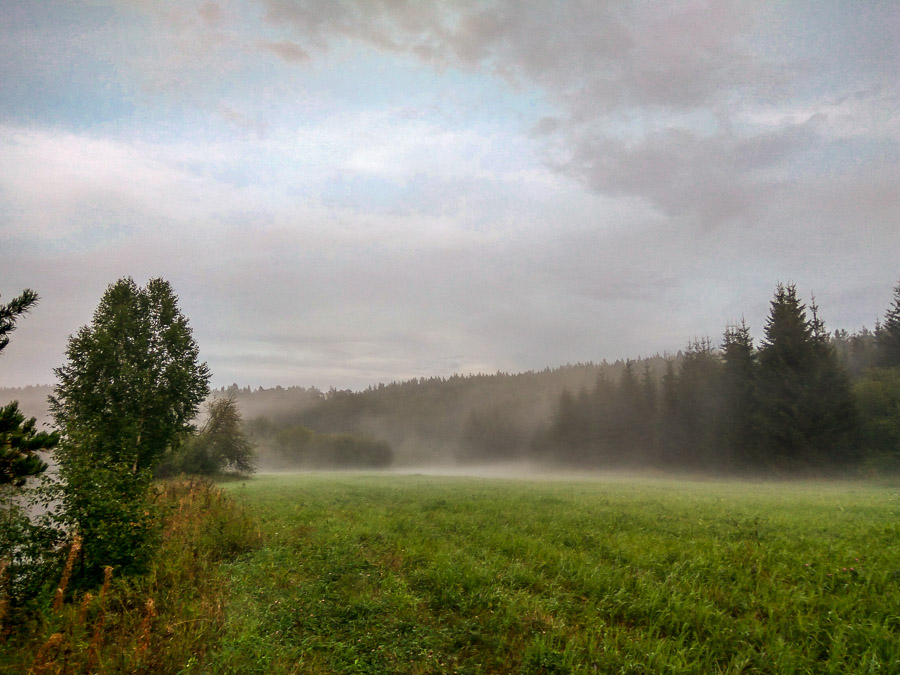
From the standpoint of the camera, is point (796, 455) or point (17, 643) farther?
point (796, 455)

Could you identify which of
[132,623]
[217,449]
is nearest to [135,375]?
[217,449]

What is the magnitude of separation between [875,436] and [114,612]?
59489 mm

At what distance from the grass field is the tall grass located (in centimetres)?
41

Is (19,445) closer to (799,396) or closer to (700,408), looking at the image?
(799,396)

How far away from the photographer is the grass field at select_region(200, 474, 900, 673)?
241 inches

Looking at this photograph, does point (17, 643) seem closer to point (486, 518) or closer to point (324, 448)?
point (486, 518)

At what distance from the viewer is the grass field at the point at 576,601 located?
613 cm

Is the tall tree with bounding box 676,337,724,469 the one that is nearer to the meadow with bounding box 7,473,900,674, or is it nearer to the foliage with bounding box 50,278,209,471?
the meadow with bounding box 7,473,900,674

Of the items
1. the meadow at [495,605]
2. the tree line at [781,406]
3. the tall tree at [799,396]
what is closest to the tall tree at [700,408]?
the tree line at [781,406]

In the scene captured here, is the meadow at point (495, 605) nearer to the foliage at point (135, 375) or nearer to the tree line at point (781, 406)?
the foliage at point (135, 375)

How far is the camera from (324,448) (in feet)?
343

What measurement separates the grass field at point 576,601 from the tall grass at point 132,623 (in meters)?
0.41

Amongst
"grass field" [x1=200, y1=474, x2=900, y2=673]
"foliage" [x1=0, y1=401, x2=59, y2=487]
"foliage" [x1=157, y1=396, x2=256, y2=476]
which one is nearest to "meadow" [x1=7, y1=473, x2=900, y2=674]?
"grass field" [x1=200, y1=474, x2=900, y2=673]

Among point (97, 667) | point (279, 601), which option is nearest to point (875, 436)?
point (279, 601)
